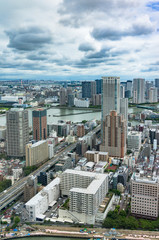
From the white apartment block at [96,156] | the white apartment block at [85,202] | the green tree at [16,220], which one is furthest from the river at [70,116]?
the green tree at [16,220]

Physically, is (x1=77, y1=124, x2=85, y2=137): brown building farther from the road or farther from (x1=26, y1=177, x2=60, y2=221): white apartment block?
(x1=26, y1=177, x2=60, y2=221): white apartment block

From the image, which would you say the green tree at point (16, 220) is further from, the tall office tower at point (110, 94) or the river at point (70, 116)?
the river at point (70, 116)

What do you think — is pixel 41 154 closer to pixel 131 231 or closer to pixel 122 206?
pixel 122 206

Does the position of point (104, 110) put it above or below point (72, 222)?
above

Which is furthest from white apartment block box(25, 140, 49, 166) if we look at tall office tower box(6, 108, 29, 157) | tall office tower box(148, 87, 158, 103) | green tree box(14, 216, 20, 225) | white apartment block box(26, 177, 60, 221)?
tall office tower box(148, 87, 158, 103)

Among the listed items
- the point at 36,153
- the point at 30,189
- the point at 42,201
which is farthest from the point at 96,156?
the point at 42,201

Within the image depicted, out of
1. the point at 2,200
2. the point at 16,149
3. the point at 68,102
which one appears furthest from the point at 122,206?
the point at 68,102
